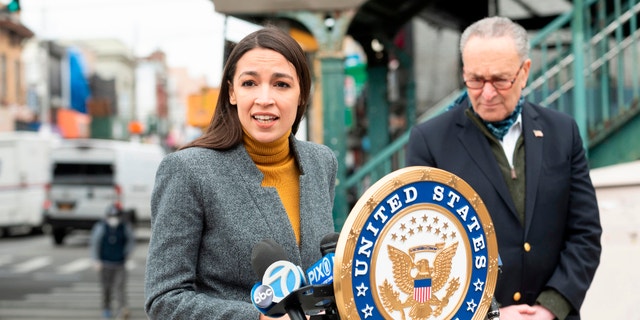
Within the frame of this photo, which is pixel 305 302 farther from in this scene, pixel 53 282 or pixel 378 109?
pixel 53 282

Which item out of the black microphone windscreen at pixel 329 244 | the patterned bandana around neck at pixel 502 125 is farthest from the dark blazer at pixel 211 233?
the patterned bandana around neck at pixel 502 125

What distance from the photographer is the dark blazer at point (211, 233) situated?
67.0 inches

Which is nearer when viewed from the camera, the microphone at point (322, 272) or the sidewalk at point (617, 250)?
the microphone at point (322, 272)

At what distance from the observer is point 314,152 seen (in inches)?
81.4

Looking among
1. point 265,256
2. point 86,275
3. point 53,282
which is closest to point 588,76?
point 265,256

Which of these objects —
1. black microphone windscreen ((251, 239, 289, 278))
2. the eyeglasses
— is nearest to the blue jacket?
the eyeglasses

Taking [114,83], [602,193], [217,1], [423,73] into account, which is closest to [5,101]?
[114,83]

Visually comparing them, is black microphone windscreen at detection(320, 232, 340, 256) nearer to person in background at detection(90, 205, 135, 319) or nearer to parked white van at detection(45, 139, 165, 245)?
person in background at detection(90, 205, 135, 319)

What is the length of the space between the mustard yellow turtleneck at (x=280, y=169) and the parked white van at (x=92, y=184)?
19.4 metres

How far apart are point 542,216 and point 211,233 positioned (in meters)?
1.26

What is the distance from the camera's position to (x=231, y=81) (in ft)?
6.16

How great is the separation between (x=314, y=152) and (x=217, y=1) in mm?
5068

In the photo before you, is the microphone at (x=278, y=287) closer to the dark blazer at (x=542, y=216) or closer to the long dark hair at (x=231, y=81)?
the long dark hair at (x=231, y=81)

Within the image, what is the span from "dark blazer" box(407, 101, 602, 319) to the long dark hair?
855 mm
